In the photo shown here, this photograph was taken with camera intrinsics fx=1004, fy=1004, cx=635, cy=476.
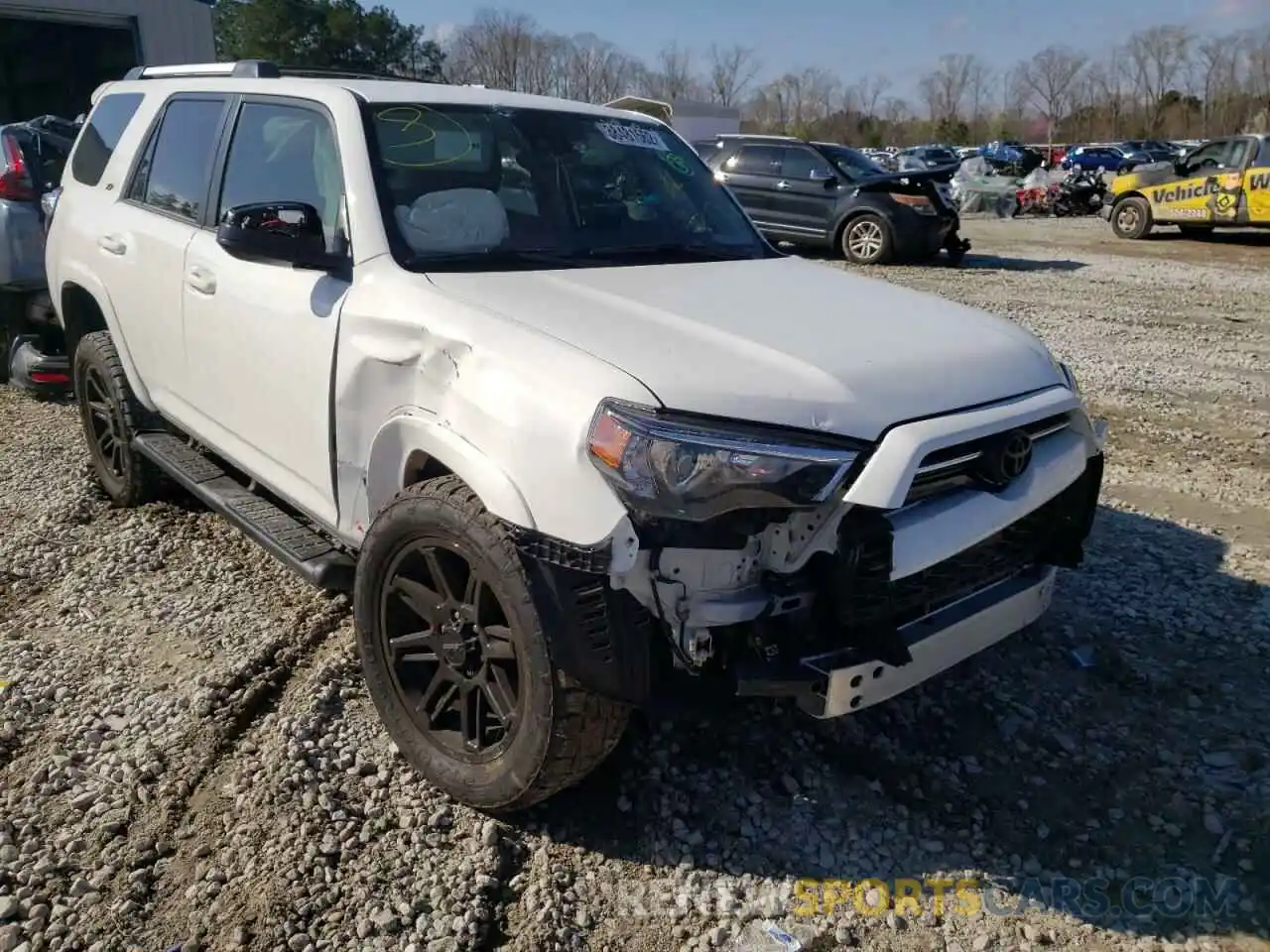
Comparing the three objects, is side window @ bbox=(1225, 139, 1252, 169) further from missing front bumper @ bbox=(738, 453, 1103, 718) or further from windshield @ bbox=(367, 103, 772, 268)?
missing front bumper @ bbox=(738, 453, 1103, 718)

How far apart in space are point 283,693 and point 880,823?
76.2 inches

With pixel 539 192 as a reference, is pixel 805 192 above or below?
above

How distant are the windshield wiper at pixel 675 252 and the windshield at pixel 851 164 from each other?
36.7 feet

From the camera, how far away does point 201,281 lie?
367 centimetres

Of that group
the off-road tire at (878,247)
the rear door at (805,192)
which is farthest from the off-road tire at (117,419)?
the rear door at (805,192)

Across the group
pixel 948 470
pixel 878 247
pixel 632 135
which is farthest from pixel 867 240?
pixel 948 470

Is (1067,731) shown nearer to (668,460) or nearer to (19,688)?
(668,460)

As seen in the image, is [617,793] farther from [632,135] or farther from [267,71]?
[267,71]

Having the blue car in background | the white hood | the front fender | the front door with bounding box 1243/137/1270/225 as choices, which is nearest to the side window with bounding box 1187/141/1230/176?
the front door with bounding box 1243/137/1270/225

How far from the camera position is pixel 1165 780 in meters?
3.03

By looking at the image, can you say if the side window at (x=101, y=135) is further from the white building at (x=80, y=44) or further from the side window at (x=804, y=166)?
the white building at (x=80, y=44)

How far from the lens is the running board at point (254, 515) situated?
3129 millimetres

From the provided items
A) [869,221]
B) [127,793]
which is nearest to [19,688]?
[127,793]

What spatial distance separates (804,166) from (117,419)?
1171 centimetres
